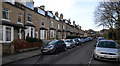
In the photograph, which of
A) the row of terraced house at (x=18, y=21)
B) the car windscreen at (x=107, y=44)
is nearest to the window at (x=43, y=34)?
the row of terraced house at (x=18, y=21)

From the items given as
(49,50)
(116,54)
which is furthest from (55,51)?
(116,54)

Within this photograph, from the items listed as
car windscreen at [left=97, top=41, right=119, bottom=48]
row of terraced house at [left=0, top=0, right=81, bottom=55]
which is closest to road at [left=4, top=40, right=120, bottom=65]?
car windscreen at [left=97, top=41, right=119, bottom=48]

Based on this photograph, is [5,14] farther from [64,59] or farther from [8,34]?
[64,59]

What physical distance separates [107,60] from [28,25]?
49.1 ft

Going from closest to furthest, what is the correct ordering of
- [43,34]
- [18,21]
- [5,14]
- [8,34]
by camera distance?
[5,14], [8,34], [18,21], [43,34]

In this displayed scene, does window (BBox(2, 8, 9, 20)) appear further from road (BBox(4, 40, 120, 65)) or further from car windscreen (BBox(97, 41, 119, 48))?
car windscreen (BBox(97, 41, 119, 48))

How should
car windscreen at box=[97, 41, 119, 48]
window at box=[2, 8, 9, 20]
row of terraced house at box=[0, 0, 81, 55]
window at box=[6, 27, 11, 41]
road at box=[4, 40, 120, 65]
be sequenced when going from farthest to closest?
window at box=[6, 27, 11, 41], window at box=[2, 8, 9, 20], row of terraced house at box=[0, 0, 81, 55], car windscreen at box=[97, 41, 119, 48], road at box=[4, 40, 120, 65]

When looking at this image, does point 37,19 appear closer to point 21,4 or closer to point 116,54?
point 21,4

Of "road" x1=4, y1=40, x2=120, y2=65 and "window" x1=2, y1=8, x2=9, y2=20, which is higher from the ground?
"window" x1=2, y1=8, x2=9, y2=20

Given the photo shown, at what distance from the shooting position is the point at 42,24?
26188mm

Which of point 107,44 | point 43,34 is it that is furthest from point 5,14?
point 107,44

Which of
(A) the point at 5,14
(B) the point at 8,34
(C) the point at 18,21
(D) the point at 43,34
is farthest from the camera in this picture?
(D) the point at 43,34

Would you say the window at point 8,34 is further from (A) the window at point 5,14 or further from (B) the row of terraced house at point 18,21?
(A) the window at point 5,14

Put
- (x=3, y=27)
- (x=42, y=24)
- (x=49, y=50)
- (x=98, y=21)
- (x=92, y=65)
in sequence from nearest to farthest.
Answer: (x=92, y=65), (x=49, y=50), (x=3, y=27), (x=42, y=24), (x=98, y=21)
